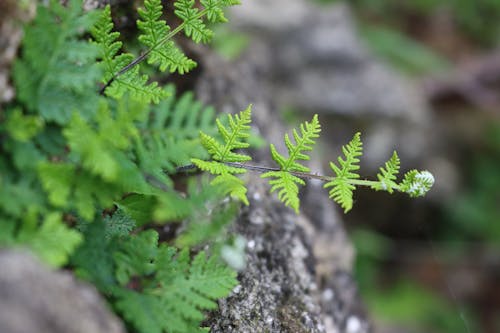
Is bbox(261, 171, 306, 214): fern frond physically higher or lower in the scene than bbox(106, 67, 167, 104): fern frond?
lower

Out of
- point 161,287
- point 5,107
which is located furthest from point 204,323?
point 5,107

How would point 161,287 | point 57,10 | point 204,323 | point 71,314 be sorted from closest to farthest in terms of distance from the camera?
point 71,314
point 57,10
point 161,287
point 204,323

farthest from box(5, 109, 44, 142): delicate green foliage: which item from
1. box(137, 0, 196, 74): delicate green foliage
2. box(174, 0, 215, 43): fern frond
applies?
box(174, 0, 215, 43): fern frond

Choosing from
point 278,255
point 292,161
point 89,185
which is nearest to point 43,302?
point 89,185

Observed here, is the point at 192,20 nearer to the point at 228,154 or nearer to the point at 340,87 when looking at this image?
the point at 228,154

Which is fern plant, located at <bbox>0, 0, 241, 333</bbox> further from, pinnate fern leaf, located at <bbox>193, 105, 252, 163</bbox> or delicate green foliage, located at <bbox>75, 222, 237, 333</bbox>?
pinnate fern leaf, located at <bbox>193, 105, 252, 163</bbox>

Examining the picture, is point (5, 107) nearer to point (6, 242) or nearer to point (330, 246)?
point (6, 242)
